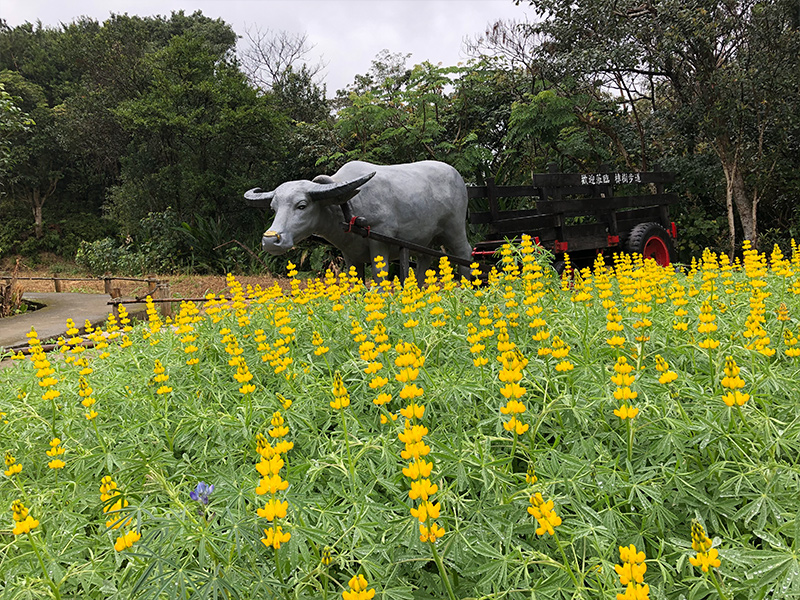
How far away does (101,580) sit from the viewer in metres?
1.41

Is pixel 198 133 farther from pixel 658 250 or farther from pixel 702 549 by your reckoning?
pixel 702 549

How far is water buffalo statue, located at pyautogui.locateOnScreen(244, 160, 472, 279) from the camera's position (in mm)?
4660

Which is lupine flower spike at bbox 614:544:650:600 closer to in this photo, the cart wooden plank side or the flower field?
the flower field

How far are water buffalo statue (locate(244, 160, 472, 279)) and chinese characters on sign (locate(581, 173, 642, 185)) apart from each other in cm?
196

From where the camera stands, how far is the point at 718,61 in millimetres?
10164

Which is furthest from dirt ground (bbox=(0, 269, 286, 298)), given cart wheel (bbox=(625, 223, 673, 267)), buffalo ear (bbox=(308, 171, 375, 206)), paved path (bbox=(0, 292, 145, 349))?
cart wheel (bbox=(625, 223, 673, 267))

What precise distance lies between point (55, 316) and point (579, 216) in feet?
29.7

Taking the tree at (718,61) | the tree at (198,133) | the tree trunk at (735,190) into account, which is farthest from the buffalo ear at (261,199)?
the tree at (198,133)

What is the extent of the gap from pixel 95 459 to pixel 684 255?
12.5m

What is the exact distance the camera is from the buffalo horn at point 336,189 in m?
4.59

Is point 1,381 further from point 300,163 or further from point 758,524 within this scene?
point 300,163

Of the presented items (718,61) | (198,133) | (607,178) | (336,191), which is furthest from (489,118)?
(336,191)

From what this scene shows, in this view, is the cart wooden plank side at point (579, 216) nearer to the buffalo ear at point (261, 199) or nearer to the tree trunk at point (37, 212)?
the buffalo ear at point (261, 199)

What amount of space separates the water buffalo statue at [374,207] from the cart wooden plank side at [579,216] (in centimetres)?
54
